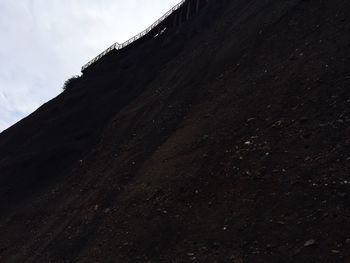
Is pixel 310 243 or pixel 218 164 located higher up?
pixel 218 164

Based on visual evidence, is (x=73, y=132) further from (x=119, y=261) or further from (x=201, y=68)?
(x=119, y=261)

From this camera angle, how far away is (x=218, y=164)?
43.1 ft

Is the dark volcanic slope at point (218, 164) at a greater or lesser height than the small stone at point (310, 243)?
greater

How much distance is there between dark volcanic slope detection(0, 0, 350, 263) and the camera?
980 cm

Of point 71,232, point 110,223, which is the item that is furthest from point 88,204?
point 110,223

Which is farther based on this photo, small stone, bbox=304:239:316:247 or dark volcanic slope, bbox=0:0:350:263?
dark volcanic slope, bbox=0:0:350:263

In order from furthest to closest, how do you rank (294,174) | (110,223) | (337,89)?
1. (110,223)
2. (337,89)
3. (294,174)

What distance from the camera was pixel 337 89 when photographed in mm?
12734

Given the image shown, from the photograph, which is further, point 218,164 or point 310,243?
point 218,164

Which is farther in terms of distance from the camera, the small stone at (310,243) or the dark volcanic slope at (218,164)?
the dark volcanic slope at (218,164)

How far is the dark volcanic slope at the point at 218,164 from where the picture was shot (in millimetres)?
9805

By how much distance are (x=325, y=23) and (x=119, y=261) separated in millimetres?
9800

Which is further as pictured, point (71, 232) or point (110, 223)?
point (71, 232)

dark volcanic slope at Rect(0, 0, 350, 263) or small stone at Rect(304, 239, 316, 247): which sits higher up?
dark volcanic slope at Rect(0, 0, 350, 263)
